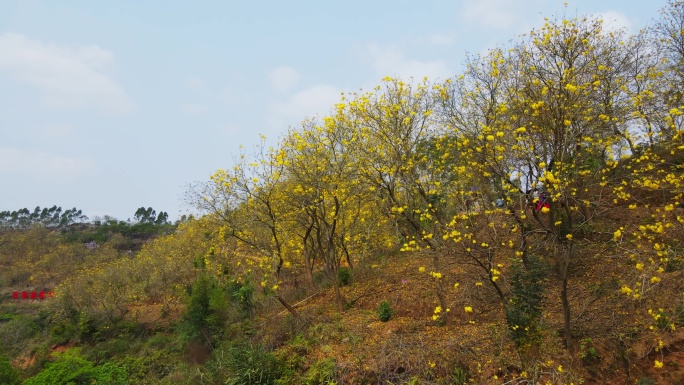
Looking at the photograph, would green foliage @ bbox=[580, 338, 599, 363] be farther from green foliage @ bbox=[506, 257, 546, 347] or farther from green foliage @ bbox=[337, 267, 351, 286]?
green foliage @ bbox=[337, 267, 351, 286]

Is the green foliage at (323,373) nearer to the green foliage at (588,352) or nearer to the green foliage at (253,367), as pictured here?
the green foliage at (253,367)

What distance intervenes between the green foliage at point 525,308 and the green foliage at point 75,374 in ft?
45.4

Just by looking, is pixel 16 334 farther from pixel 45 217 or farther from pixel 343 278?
pixel 45 217

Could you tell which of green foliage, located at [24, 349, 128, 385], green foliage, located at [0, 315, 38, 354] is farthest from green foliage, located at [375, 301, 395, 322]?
green foliage, located at [0, 315, 38, 354]

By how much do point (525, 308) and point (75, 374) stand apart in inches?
566

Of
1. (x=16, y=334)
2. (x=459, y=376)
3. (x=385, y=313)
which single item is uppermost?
(x=16, y=334)

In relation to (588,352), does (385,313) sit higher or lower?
higher

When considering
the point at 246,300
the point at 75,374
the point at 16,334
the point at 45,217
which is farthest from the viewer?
the point at 45,217

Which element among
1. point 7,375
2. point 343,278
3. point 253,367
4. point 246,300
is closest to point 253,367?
point 253,367

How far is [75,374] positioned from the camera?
1360 cm

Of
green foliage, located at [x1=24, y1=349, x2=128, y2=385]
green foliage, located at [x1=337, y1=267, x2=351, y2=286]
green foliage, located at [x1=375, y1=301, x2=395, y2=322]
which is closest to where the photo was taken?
green foliage, located at [x1=375, y1=301, x2=395, y2=322]

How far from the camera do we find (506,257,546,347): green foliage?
25.6ft

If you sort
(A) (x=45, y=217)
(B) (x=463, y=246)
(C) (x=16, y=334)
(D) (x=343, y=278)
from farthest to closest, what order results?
(A) (x=45, y=217) < (C) (x=16, y=334) < (D) (x=343, y=278) < (B) (x=463, y=246)

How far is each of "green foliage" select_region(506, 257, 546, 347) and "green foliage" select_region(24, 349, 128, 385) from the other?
545 inches
